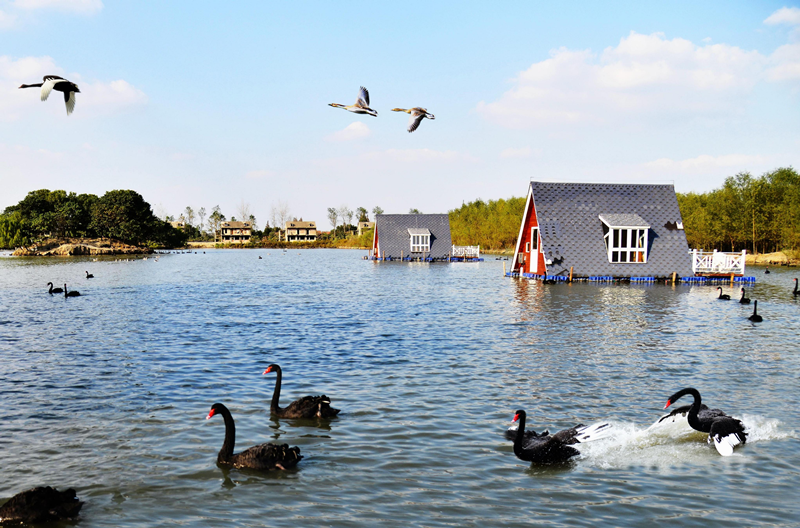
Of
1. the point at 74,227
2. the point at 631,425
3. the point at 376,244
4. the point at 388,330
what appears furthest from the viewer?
the point at 74,227

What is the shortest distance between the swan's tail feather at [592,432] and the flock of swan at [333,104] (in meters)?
6.64

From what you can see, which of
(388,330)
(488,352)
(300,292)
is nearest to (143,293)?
(300,292)

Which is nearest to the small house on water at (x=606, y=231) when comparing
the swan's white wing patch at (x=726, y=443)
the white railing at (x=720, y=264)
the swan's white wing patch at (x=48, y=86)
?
the white railing at (x=720, y=264)

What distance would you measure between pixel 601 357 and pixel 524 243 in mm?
32222

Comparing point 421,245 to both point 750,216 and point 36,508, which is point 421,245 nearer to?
point 750,216

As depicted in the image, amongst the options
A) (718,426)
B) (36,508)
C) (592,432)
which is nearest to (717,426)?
(718,426)

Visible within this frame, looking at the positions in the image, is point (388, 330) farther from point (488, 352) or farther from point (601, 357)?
point (601, 357)

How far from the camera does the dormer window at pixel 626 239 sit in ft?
136

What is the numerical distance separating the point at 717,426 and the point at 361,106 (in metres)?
8.61

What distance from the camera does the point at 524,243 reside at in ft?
156

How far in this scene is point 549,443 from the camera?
8773 millimetres

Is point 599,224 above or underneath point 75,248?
above

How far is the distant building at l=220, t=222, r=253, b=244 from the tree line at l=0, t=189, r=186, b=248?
72.3 meters

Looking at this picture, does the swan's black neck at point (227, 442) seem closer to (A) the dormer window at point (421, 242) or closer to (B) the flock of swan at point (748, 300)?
(B) the flock of swan at point (748, 300)
